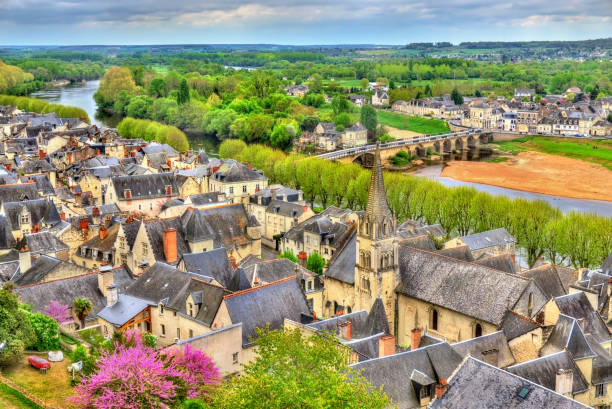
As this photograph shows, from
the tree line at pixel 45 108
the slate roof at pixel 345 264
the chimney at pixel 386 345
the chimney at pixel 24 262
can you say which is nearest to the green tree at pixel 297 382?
the chimney at pixel 386 345

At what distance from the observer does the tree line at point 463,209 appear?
211 feet

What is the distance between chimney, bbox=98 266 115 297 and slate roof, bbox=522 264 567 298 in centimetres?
2921

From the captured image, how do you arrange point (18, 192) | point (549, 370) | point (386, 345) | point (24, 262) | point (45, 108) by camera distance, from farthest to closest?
point (45, 108), point (18, 192), point (24, 262), point (386, 345), point (549, 370)

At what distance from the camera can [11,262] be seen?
48156 mm

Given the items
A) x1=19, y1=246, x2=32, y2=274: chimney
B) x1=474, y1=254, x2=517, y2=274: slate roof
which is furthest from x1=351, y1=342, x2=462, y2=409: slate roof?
x1=19, y1=246, x2=32, y2=274: chimney

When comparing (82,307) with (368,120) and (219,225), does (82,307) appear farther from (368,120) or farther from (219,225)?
(368,120)

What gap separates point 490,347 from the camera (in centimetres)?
3538

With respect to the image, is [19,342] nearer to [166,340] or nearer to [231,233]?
[166,340]

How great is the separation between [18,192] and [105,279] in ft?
101

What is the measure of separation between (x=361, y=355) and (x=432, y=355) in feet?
11.7

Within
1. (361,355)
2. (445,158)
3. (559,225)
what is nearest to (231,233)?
(361,355)

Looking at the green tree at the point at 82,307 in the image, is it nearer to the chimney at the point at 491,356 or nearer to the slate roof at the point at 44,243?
the slate roof at the point at 44,243

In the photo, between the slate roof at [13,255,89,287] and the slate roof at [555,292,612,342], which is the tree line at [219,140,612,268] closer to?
the slate roof at [555,292,612,342]

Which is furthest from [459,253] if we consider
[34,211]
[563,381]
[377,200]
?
[34,211]
